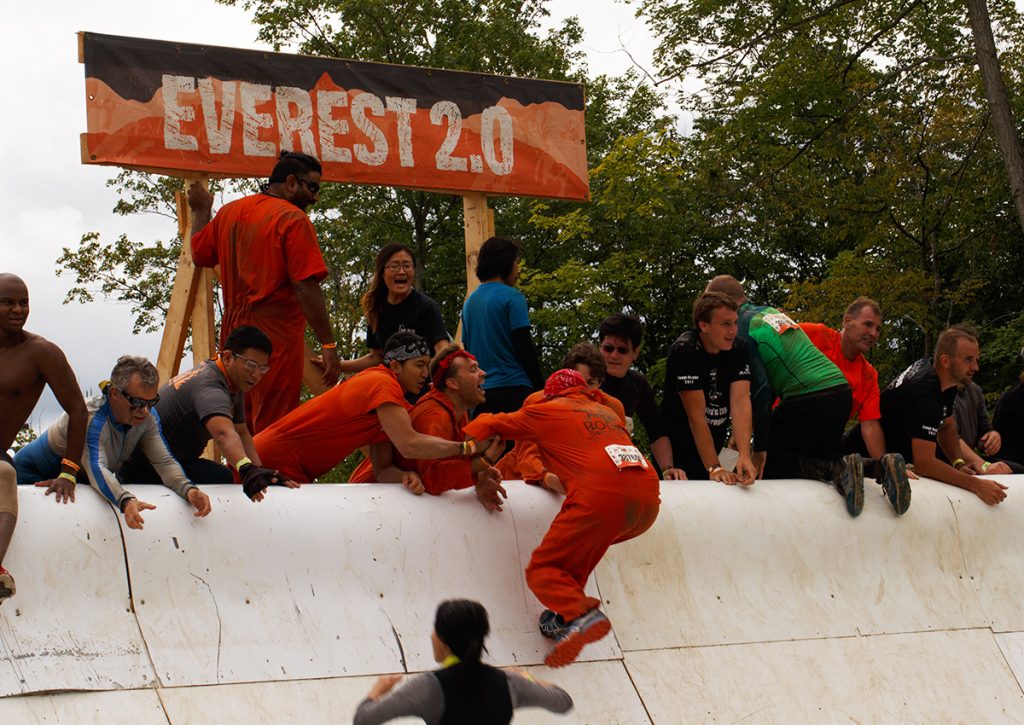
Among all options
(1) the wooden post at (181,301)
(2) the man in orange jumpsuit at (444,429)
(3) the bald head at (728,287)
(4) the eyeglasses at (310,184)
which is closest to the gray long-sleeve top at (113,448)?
(2) the man in orange jumpsuit at (444,429)

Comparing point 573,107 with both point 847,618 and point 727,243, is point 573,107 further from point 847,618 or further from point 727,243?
point 727,243

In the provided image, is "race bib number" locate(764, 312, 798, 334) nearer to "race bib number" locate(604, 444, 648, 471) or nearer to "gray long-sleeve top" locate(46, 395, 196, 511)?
"race bib number" locate(604, 444, 648, 471)

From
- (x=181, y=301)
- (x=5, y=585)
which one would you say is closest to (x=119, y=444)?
(x=5, y=585)

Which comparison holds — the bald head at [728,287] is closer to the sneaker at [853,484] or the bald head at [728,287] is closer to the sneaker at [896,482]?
the sneaker at [853,484]

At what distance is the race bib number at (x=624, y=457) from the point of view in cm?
575

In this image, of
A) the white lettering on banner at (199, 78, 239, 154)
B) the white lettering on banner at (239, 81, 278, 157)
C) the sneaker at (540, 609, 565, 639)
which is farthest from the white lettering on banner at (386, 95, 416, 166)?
the sneaker at (540, 609, 565, 639)

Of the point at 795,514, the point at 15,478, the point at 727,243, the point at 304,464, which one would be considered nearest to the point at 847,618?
the point at 795,514

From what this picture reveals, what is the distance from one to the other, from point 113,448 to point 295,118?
4.24 meters

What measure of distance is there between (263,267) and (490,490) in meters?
1.93

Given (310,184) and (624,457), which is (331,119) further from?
(624,457)

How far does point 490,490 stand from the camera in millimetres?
6098

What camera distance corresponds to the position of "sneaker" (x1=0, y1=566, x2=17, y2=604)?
4.75 m

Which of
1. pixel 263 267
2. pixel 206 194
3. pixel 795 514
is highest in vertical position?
pixel 206 194

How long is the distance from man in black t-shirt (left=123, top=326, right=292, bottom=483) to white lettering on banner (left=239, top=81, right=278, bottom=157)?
133 inches
